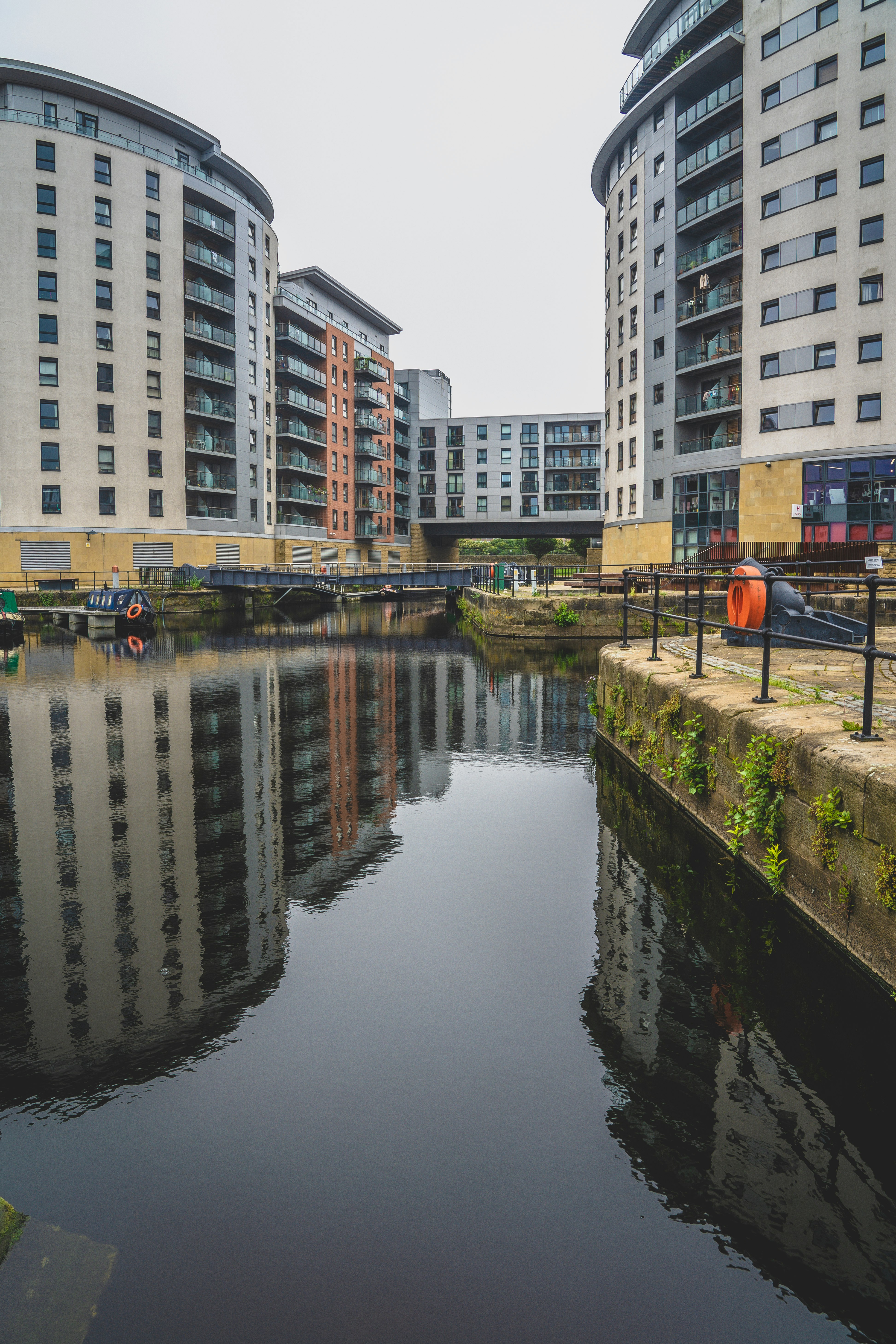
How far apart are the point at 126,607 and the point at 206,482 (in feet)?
75.4

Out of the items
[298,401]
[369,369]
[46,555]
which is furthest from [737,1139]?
[369,369]

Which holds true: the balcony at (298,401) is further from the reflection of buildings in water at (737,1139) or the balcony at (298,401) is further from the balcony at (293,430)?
the reflection of buildings in water at (737,1139)

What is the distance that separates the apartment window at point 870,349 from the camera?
1316 inches

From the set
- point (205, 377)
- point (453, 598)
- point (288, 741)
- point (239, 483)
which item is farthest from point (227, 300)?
point (288, 741)

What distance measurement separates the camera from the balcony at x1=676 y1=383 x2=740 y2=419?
40.6 m

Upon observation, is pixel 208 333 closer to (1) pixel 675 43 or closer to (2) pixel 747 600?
(1) pixel 675 43

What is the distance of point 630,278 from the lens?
5025 cm

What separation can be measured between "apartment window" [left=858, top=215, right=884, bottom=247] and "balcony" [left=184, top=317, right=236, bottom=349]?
3811 cm

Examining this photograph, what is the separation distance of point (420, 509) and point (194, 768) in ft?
271

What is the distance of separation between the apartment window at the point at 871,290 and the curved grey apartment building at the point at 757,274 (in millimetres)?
57

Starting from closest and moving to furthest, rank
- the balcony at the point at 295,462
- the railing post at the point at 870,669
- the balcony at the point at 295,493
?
the railing post at the point at 870,669 < the balcony at the point at 295,462 < the balcony at the point at 295,493

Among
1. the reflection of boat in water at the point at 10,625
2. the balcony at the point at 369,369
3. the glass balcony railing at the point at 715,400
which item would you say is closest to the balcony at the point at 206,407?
the balcony at the point at 369,369

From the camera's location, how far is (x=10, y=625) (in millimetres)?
30469

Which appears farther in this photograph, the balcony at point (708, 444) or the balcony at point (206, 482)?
the balcony at point (206, 482)
